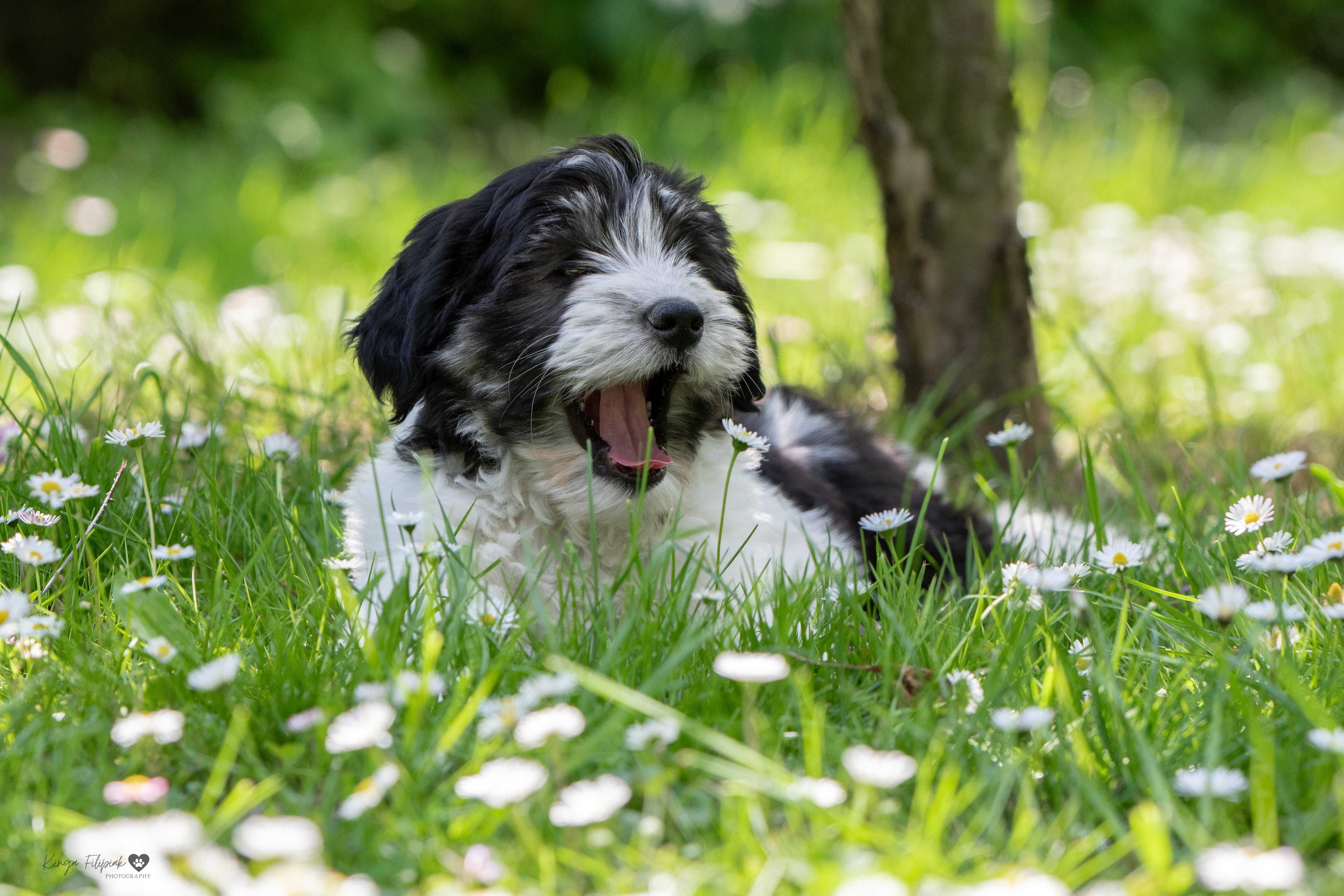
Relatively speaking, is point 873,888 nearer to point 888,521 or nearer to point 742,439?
point 742,439

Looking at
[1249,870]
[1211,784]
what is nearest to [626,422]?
[1211,784]

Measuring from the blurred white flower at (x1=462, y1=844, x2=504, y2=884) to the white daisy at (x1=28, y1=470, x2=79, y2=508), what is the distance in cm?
132

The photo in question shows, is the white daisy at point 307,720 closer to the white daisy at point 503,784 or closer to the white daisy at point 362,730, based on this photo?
the white daisy at point 362,730

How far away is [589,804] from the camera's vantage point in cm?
149

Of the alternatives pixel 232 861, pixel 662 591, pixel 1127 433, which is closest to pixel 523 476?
pixel 662 591

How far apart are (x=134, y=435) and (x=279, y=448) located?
444 mm

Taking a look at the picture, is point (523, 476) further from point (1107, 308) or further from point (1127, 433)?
point (1107, 308)

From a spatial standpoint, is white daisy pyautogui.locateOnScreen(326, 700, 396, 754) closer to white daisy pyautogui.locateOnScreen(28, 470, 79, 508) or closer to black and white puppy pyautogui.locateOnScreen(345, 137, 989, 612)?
black and white puppy pyautogui.locateOnScreen(345, 137, 989, 612)

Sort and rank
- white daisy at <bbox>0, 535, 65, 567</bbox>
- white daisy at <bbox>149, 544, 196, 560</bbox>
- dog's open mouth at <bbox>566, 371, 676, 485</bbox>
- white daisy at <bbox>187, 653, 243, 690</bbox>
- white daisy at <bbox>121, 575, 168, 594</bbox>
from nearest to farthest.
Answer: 1. white daisy at <bbox>187, 653, 243, 690</bbox>
2. white daisy at <bbox>121, 575, 168, 594</bbox>
3. white daisy at <bbox>0, 535, 65, 567</bbox>
4. white daisy at <bbox>149, 544, 196, 560</bbox>
5. dog's open mouth at <bbox>566, 371, 676, 485</bbox>

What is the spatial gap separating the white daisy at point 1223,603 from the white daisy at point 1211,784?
26cm

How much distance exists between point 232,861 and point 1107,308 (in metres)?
4.94

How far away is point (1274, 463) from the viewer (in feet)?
8.07

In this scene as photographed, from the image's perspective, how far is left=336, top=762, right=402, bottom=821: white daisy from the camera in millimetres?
1521

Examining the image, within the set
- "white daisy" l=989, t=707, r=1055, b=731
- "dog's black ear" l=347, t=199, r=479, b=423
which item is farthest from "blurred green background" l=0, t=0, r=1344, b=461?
"white daisy" l=989, t=707, r=1055, b=731
